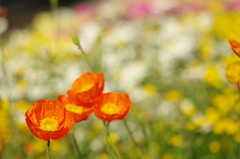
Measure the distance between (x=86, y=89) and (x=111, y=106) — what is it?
70 mm

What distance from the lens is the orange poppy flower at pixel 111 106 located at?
812 millimetres

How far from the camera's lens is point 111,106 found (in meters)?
0.85

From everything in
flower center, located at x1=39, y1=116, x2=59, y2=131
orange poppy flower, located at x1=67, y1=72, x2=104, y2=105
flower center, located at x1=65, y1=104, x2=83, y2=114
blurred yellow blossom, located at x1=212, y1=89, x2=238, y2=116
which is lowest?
blurred yellow blossom, located at x1=212, y1=89, x2=238, y2=116

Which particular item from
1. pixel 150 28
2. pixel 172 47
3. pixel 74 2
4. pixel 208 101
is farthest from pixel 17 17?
pixel 208 101

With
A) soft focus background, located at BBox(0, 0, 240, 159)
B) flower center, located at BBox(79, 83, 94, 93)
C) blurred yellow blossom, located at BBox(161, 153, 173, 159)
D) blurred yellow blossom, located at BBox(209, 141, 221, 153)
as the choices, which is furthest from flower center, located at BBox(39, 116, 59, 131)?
blurred yellow blossom, located at BBox(209, 141, 221, 153)

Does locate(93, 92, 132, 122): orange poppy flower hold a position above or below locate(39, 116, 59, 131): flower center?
below

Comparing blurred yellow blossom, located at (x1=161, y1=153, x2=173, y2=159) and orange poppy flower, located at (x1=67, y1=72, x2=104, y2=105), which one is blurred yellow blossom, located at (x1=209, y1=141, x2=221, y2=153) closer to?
blurred yellow blossom, located at (x1=161, y1=153, x2=173, y2=159)

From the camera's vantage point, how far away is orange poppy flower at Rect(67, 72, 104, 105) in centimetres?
81

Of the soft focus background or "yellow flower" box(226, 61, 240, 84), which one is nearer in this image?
"yellow flower" box(226, 61, 240, 84)

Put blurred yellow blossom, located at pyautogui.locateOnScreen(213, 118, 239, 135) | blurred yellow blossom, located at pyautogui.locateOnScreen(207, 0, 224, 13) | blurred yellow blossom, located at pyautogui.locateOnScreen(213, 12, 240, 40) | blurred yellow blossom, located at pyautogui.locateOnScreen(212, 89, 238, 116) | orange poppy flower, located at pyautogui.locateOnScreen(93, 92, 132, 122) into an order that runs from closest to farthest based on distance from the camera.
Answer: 1. orange poppy flower, located at pyautogui.locateOnScreen(93, 92, 132, 122)
2. blurred yellow blossom, located at pyautogui.locateOnScreen(213, 118, 239, 135)
3. blurred yellow blossom, located at pyautogui.locateOnScreen(212, 89, 238, 116)
4. blurred yellow blossom, located at pyautogui.locateOnScreen(213, 12, 240, 40)
5. blurred yellow blossom, located at pyautogui.locateOnScreen(207, 0, 224, 13)

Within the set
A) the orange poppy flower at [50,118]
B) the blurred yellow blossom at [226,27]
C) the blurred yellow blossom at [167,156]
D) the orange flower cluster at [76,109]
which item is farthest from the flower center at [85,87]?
the blurred yellow blossom at [226,27]

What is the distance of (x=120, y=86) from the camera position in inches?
84.2

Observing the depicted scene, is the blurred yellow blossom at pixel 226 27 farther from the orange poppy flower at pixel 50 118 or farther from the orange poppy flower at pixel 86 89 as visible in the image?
the orange poppy flower at pixel 50 118

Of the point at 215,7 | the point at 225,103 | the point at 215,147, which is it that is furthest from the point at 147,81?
the point at 215,7
